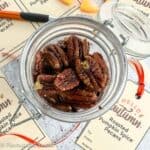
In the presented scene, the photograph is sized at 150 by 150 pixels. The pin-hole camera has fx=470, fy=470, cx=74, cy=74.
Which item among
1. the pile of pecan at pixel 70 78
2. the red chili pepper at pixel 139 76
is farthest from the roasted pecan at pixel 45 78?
the red chili pepper at pixel 139 76

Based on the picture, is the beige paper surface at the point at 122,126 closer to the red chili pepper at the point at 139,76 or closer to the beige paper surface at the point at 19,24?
the red chili pepper at the point at 139,76

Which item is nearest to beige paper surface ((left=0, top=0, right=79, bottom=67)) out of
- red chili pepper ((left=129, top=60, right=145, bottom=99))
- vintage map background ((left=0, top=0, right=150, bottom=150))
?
vintage map background ((left=0, top=0, right=150, bottom=150))

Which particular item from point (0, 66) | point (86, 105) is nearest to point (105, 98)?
point (86, 105)

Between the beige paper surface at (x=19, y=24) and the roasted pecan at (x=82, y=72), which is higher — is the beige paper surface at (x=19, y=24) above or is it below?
above

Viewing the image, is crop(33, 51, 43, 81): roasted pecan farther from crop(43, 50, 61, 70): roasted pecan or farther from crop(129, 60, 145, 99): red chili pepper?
crop(129, 60, 145, 99): red chili pepper

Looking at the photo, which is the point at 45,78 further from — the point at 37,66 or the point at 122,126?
the point at 122,126
